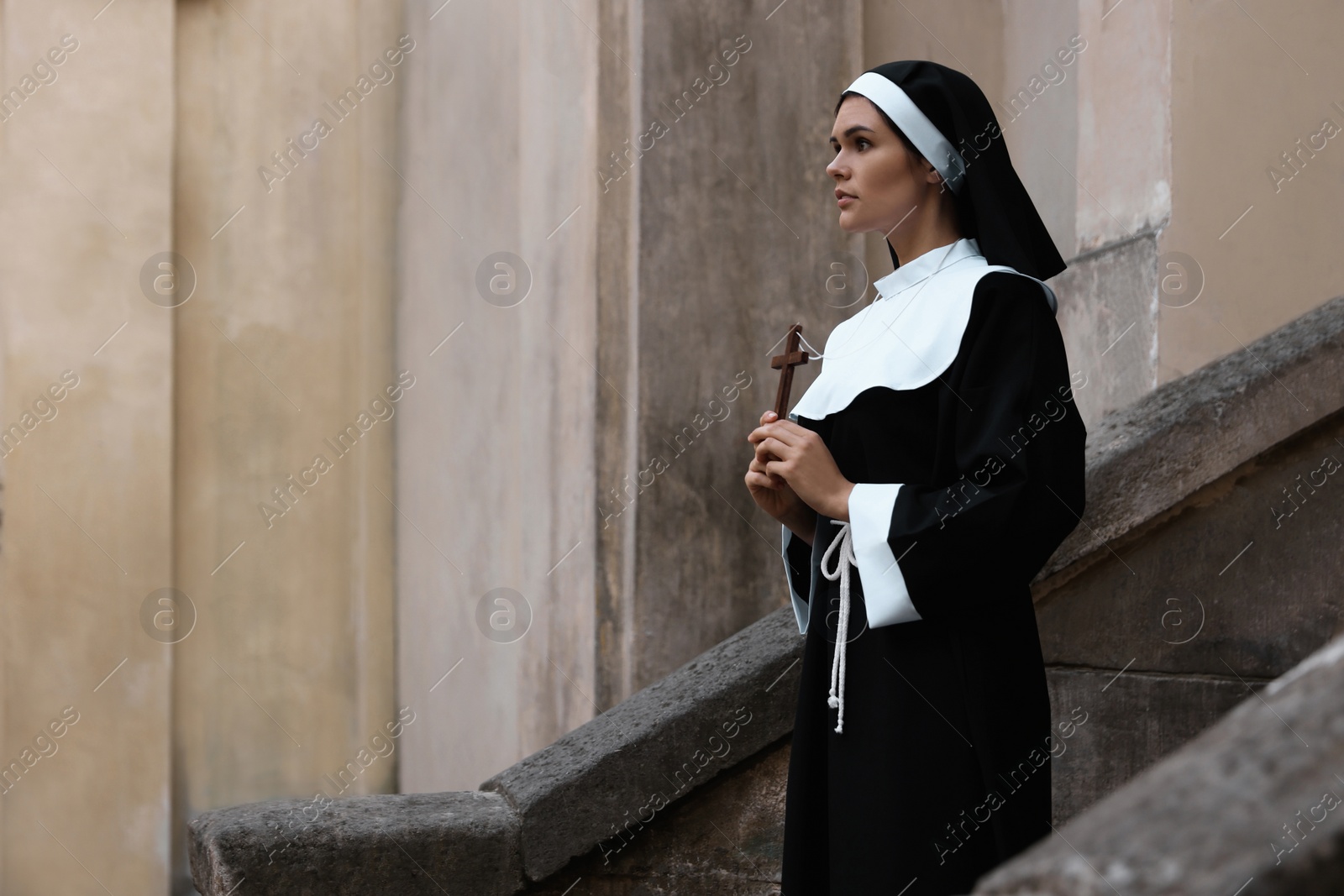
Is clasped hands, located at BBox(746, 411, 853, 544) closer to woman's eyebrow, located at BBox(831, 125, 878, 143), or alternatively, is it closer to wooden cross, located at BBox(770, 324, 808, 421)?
wooden cross, located at BBox(770, 324, 808, 421)

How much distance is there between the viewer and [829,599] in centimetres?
229

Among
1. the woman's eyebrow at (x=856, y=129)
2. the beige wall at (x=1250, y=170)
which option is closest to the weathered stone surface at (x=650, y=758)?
the woman's eyebrow at (x=856, y=129)

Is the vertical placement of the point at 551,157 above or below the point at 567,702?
above

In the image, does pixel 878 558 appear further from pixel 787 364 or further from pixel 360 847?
pixel 360 847

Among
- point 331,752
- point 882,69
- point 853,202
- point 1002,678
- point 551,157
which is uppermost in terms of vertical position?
point 551,157

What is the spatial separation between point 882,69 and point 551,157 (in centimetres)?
359

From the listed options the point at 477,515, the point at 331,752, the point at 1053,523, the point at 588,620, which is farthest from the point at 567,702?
the point at 1053,523

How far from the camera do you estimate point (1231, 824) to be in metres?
0.80

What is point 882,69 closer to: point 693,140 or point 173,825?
point 693,140

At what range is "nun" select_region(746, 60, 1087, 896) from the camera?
2.05 metres

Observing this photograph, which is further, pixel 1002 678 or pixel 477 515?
pixel 477 515

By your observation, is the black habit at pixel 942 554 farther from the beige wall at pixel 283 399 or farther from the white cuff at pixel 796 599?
the beige wall at pixel 283 399

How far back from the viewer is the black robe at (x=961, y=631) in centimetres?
204

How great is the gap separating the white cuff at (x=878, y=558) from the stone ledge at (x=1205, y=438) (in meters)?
0.96
